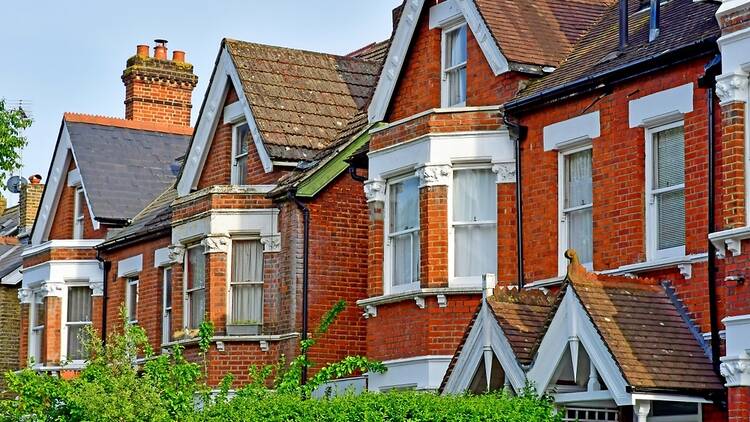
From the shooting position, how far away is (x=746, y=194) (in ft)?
61.6

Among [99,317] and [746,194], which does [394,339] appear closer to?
[746,194]

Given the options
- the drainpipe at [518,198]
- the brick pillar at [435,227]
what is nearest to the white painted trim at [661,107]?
the drainpipe at [518,198]

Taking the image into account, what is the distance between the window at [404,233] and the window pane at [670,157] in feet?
15.4

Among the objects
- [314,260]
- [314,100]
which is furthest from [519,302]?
[314,100]

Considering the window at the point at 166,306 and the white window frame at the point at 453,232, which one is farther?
the window at the point at 166,306

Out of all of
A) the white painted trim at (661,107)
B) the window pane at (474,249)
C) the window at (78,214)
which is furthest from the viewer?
the window at (78,214)

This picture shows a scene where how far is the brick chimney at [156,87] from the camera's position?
4091 cm

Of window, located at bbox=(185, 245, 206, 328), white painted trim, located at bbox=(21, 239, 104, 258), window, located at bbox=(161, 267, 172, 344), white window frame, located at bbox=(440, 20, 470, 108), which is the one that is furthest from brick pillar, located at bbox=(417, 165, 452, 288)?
white painted trim, located at bbox=(21, 239, 104, 258)

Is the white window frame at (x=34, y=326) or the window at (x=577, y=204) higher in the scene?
the window at (x=577, y=204)

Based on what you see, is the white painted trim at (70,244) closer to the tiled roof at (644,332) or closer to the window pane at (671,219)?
the window pane at (671,219)

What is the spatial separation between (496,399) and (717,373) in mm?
2692

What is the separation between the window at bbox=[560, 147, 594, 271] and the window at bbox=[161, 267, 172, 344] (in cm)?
1161

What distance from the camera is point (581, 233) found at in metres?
23.0

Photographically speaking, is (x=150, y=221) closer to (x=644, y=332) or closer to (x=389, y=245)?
(x=389, y=245)
